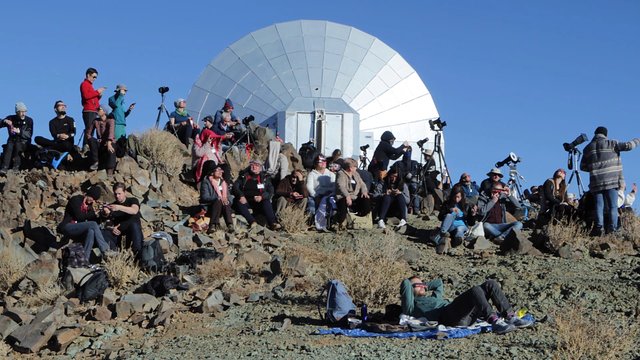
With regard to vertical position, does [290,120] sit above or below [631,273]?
above

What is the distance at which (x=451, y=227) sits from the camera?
56.2 ft

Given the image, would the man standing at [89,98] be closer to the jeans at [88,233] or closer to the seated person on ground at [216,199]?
the seated person on ground at [216,199]

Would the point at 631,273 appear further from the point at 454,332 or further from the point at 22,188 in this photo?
the point at 22,188

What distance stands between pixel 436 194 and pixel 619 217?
4665 mm

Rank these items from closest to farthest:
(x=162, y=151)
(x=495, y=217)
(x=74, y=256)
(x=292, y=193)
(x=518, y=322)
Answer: (x=518, y=322)
(x=74, y=256)
(x=495, y=217)
(x=292, y=193)
(x=162, y=151)

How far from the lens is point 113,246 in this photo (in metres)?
14.8

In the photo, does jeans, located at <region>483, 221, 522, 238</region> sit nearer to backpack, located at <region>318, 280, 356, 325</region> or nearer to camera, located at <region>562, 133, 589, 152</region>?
camera, located at <region>562, 133, 589, 152</region>

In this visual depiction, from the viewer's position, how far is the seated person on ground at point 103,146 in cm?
1881

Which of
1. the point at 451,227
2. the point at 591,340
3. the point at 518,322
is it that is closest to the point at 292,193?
the point at 451,227

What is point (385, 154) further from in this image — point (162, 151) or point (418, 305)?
point (418, 305)

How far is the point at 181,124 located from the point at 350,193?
6438 millimetres

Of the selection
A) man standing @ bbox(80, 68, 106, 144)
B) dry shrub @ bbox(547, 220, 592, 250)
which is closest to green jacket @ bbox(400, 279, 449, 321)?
dry shrub @ bbox(547, 220, 592, 250)

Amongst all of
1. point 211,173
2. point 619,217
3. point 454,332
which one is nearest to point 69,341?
point 454,332

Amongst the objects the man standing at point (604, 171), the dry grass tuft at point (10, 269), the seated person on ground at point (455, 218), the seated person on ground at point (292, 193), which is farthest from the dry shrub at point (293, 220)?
the man standing at point (604, 171)
